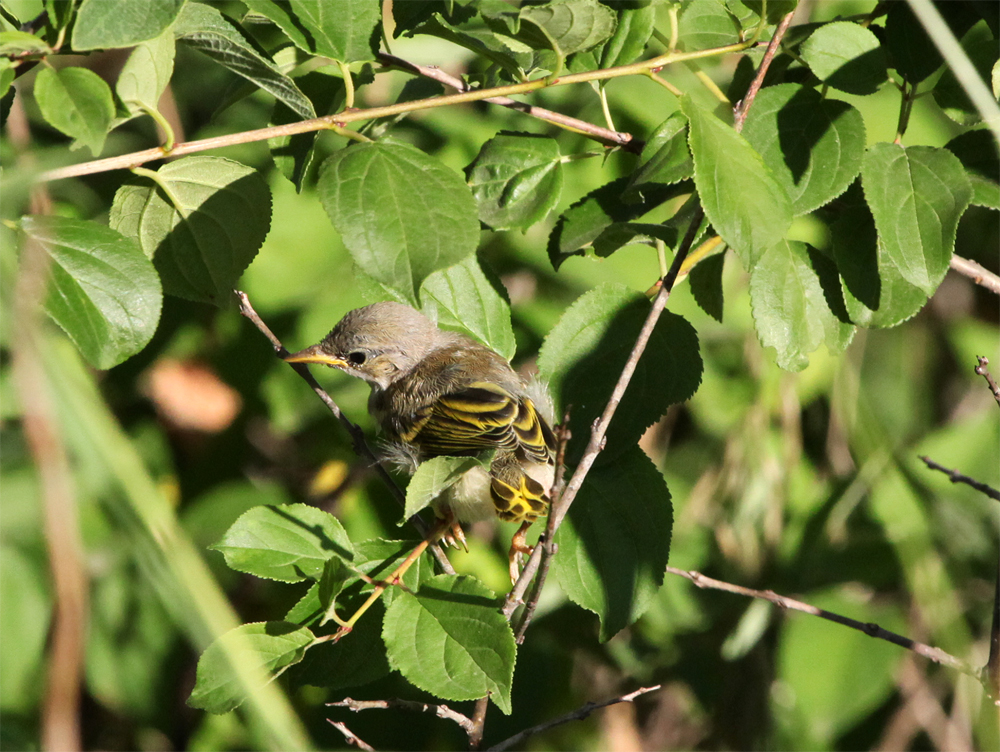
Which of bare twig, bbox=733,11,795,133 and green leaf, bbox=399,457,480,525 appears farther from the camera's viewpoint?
bare twig, bbox=733,11,795,133

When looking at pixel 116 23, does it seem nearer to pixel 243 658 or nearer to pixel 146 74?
pixel 146 74

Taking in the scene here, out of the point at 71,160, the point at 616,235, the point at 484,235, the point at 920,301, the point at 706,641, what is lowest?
the point at 706,641

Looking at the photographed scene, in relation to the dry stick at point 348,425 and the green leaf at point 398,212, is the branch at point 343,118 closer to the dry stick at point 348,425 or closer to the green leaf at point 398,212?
the green leaf at point 398,212

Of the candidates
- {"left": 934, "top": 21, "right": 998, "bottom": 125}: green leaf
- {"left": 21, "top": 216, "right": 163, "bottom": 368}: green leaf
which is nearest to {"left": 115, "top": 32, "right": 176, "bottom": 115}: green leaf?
{"left": 21, "top": 216, "right": 163, "bottom": 368}: green leaf

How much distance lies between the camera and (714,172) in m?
1.71

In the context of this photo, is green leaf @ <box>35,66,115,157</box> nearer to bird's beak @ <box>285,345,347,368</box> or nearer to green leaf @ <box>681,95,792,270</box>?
green leaf @ <box>681,95,792,270</box>

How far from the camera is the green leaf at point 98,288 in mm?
1689

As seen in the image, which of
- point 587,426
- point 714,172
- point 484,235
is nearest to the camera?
point 714,172

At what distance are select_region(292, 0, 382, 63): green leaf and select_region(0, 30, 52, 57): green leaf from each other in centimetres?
45

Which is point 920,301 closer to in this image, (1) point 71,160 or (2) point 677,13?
(2) point 677,13

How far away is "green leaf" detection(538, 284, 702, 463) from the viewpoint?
2.07m

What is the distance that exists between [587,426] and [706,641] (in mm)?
2443

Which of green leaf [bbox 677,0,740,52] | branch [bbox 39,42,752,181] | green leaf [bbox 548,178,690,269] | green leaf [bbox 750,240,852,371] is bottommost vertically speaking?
green leaf [bbox 750,240,852,371]

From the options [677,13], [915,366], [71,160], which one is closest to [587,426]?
[677,13]
